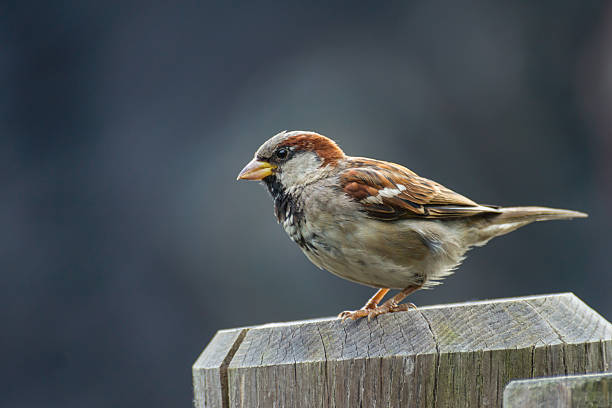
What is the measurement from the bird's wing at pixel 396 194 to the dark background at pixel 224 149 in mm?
3199

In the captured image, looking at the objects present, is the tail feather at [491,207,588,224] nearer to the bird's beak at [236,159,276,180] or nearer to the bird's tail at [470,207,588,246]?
the bird's tail at [470,207,588,246]

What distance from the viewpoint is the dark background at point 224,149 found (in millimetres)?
5996

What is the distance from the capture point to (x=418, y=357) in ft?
4.18

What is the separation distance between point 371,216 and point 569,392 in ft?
5.15

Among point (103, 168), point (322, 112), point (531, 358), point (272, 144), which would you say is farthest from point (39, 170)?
point (531, 358)

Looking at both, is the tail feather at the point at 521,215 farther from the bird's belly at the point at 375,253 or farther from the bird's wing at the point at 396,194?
the bird's belly at the point at 375,253

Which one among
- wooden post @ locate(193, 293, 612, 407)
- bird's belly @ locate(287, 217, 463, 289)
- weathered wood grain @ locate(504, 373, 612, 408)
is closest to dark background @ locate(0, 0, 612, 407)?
bird's belly @ locate(287, 217, 463, 289)

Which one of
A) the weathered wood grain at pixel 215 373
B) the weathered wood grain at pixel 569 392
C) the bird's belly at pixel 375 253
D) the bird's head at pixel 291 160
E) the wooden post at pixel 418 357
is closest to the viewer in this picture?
the weathered wood grain at pixel 569 392

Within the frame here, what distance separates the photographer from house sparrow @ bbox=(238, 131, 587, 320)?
2424mm

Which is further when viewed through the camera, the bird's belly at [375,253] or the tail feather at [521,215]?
the tail feather at [521,215]

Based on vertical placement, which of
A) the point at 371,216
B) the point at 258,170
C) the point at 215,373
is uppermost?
the point at 258,170

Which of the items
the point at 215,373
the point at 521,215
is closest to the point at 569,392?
the point at 215,373

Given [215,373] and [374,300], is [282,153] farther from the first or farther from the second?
[215,373]

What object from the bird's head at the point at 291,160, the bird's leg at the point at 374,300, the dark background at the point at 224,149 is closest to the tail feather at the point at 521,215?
the bird's leg at the point at 374,300
